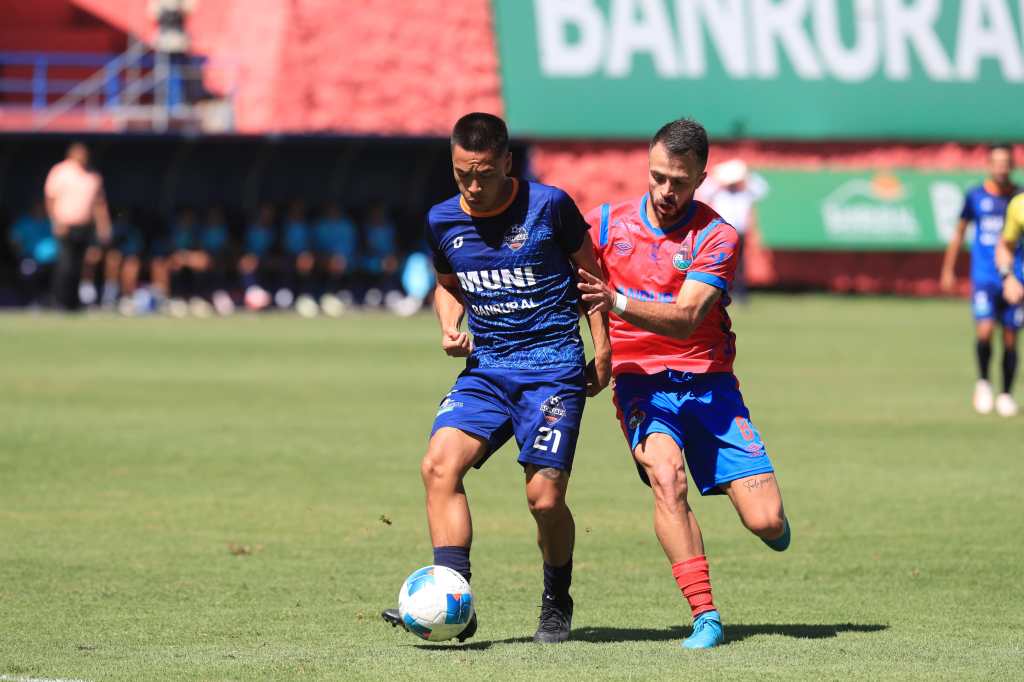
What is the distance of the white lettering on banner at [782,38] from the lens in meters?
36.4

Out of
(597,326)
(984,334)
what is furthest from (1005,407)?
(597,326)

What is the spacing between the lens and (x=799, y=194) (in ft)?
119

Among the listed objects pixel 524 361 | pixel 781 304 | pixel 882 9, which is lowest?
pixel 781 304

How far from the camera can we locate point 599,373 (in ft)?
24.0

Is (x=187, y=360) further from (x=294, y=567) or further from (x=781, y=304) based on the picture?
(x=781, y=304)

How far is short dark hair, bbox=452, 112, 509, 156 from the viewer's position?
6953mm

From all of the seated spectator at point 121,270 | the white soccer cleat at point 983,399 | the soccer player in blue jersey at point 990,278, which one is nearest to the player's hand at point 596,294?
the soccer player in blue jersey at point 990,278

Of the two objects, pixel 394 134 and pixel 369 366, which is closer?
pixel 369 366

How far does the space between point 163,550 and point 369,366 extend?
1133 centimetres

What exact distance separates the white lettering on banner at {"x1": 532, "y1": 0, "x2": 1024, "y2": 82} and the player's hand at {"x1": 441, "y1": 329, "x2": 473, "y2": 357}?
93.4 feet

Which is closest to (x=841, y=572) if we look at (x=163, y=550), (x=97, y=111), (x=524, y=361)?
(x=524, y=361)

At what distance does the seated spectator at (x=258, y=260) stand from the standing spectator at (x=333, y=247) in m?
0.87

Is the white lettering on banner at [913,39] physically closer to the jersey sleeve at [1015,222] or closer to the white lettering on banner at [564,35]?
the white lettering on banner at [564,35]

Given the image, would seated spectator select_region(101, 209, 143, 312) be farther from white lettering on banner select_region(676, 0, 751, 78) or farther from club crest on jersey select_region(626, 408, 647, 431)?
club crest on jersey select_region(626, 408, 647, 431)
